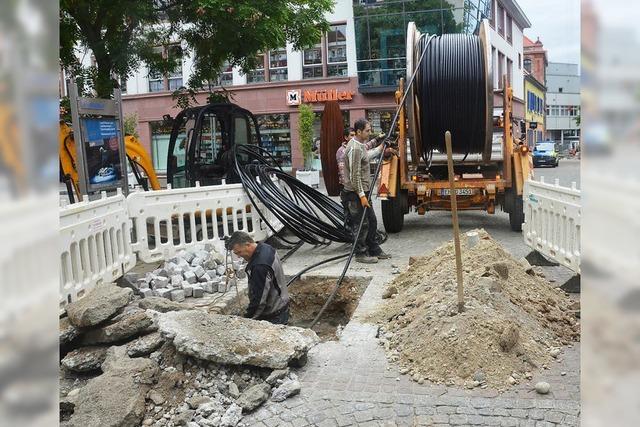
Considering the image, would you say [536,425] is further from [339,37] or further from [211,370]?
[339,37]

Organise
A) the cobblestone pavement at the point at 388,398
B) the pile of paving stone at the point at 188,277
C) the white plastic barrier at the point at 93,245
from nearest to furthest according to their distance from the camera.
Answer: the cobblestone pavement at the point at 388,398, the white plastic barrier at the point at 93,245, the pile of paving stone at the point at 188,277

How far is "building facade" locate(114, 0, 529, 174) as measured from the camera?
25.3m

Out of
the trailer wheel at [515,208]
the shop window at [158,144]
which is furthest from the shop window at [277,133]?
the trailer wheel at [515,208]

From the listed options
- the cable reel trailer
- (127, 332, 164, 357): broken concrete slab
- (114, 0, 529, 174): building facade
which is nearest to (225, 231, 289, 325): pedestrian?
(127, 332, 164, 357): broken concrete slab

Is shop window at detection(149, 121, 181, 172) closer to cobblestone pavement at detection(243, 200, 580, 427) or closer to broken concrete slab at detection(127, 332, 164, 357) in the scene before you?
broken concrete slab at detection(127, 332, 164, 357)

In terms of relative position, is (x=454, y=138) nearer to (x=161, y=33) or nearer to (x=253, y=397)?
(x=253, y=397)

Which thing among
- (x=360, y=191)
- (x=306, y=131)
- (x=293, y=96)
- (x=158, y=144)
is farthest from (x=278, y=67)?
(x=360, y=191)

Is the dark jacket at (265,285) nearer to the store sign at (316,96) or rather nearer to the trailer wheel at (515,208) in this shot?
the trailer wheel at (515,208)

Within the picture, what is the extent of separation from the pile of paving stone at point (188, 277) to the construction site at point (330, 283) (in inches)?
1.0

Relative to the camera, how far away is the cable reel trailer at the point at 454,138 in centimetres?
944

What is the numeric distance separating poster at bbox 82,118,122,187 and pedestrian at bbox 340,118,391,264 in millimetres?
3677

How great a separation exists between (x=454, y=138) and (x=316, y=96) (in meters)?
19.0
